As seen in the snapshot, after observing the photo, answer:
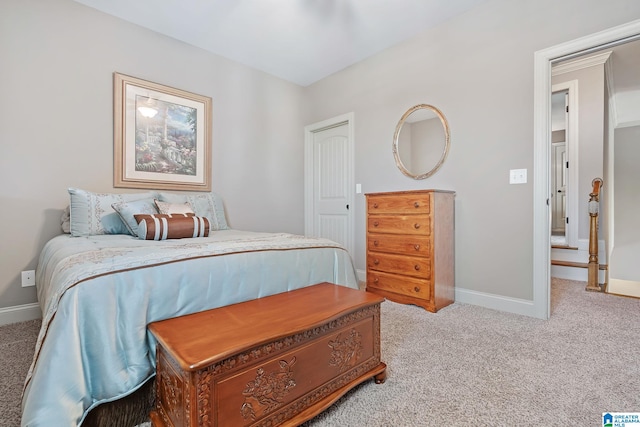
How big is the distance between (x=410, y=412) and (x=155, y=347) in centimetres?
106

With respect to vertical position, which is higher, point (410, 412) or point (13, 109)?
point (13, 109)

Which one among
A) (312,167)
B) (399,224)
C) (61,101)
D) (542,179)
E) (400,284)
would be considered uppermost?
(61,101)

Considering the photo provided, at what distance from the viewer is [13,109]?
2.25 metres

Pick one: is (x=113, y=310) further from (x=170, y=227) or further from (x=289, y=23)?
(x=289, y=23)

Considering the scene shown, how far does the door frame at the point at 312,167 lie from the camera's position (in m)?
3.65

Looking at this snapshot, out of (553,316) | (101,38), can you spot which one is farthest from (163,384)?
(101,38)

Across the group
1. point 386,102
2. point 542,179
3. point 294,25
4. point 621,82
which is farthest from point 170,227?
point 621,82

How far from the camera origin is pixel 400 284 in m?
2.68

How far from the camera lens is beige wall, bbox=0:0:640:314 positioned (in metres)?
2.26

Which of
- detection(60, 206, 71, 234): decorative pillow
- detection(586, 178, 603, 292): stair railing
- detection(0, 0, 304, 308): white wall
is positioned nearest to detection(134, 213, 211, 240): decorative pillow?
detection(60, 206, 71, 234): decorative pillow

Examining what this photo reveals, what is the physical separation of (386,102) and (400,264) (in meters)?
1.82

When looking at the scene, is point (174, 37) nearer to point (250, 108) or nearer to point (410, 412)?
point (250, 108)

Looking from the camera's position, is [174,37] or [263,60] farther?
[263,60]

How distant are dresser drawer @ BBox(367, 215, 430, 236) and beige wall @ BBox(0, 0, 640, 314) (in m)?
0.48
